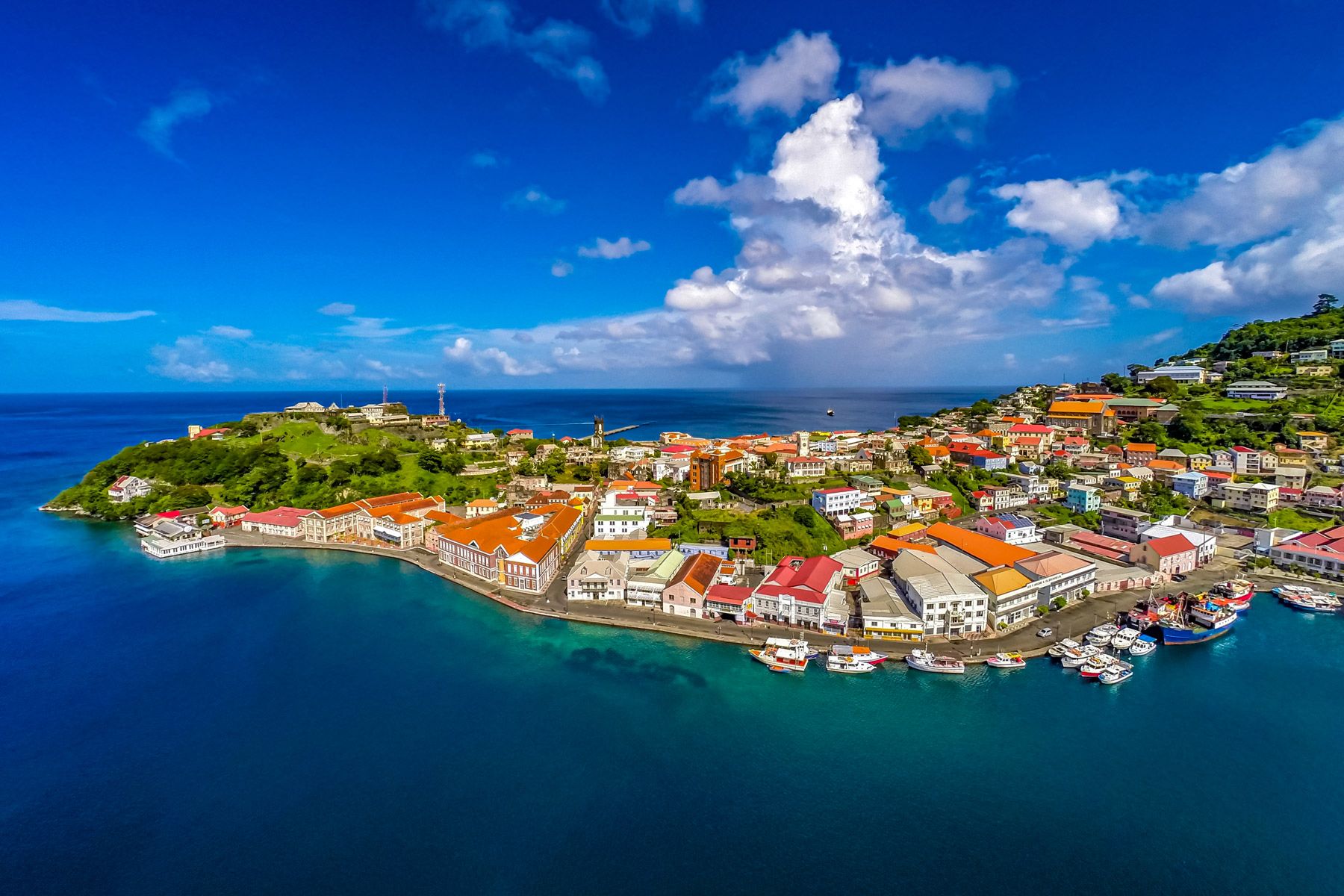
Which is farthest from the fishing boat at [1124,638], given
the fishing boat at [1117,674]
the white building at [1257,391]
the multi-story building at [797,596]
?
the white building at [1257,391]

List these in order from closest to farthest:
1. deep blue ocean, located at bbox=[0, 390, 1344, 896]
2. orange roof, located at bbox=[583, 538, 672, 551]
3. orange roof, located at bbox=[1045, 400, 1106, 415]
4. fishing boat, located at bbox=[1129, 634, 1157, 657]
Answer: deep blue ocean, located at bbox=[0, 390, 1344, 896]
fishing boat, located at bbox=[1129, 634, 1157, 657]
orange roof, located at bbox=[583, 538, 672, 551]
orange roof, located at bbox=[1045, 400, 1106, 415]

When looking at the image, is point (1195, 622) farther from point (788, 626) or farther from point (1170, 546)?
point (788, 626)

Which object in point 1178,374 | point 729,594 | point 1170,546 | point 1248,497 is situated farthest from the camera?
point 1178,374

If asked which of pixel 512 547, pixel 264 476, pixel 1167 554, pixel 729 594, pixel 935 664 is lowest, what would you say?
pixel 935 664

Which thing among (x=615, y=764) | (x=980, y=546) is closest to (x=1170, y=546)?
(x=980, y=546)

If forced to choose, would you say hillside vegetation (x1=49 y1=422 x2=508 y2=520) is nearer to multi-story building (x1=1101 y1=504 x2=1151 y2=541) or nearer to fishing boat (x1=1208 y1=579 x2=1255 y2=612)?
multi-story building (x1=1101 y1=504 x2=1151 y2=541)

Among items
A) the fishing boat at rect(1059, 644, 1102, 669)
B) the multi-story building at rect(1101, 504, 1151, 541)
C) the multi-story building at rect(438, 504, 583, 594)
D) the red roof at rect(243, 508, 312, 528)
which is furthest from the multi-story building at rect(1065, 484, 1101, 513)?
the red roof at rect(243, 508, 312, 528)
